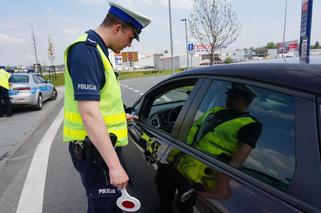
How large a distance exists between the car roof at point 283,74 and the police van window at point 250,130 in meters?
0.05

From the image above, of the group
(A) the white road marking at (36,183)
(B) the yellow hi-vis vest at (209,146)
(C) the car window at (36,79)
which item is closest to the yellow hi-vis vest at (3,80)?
(C) the car window at (36,79)

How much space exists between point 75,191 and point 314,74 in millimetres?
3382

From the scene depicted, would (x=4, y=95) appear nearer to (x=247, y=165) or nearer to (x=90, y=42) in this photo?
(x=90, y=42)

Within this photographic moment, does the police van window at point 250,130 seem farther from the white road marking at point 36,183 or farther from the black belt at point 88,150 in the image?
the white road marking at point 36,183

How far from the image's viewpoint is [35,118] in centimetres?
1033

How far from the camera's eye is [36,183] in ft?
14.5

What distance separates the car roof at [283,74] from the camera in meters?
1.32

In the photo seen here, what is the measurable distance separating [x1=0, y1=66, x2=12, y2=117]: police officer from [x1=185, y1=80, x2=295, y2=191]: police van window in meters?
10.0

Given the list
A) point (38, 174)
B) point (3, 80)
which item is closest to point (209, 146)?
point (38, 174)

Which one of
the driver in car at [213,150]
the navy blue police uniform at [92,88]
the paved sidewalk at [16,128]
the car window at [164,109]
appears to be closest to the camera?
the driver in car at [213,150]

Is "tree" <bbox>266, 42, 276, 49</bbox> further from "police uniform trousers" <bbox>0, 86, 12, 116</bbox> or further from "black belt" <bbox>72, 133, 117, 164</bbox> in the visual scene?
"black belt" <bbox>72, 133, 117, 164</bbox>

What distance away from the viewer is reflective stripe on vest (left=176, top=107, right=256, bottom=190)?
1.70m

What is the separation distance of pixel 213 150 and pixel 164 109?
4.89 ft

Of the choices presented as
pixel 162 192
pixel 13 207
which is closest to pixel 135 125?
pixel 162 192
